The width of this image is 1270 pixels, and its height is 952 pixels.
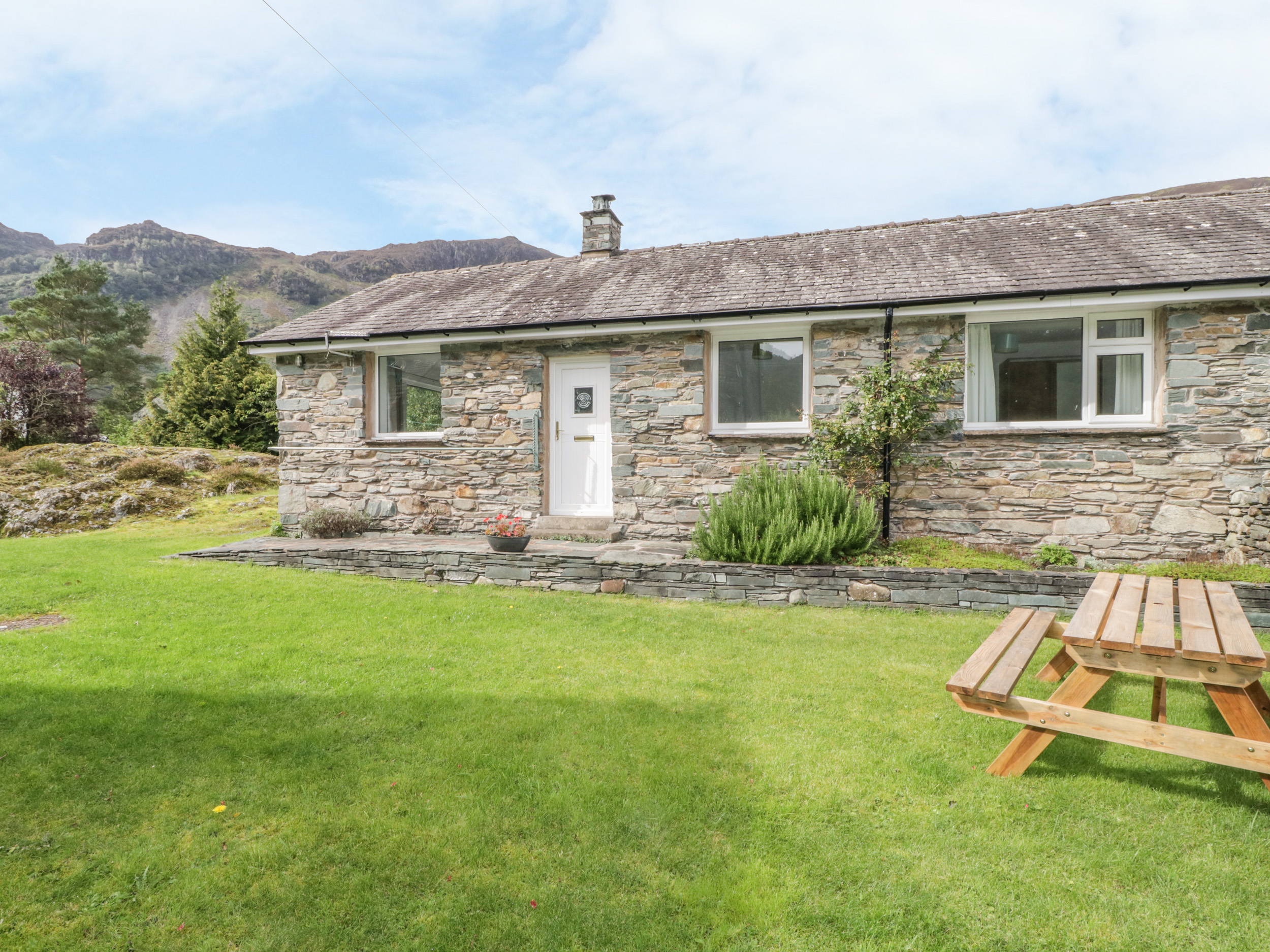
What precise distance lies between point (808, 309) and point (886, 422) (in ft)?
5.43

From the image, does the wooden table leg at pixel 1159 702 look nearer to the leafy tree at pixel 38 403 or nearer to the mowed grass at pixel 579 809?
the mowed grass at pixel 579 809

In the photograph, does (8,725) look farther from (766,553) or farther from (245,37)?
(245,37)

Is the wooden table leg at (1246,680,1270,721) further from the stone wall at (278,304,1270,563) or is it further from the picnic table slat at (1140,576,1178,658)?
the stone wall at (278,304,1270,563)

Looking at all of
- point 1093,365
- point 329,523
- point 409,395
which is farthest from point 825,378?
point 329,523

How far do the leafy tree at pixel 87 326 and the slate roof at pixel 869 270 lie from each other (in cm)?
2814

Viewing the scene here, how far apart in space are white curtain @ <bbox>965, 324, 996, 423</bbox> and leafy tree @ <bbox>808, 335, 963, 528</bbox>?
A: 0.95 feet

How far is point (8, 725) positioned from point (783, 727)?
4.13 metres

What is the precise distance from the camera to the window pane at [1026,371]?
774cm

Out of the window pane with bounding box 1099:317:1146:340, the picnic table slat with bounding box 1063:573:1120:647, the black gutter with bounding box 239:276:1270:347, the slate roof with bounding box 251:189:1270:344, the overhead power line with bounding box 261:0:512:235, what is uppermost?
the overhead power line with bounding box 261:0:512:235

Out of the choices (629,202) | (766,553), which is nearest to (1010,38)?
(629,202)

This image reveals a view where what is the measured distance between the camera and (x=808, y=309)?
7.82 m

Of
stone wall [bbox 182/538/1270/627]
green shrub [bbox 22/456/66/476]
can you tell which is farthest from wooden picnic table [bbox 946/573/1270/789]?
green shrub [bbox 22/456/66/476]

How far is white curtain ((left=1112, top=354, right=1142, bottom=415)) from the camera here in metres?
7.48

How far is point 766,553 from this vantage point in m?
6.62
